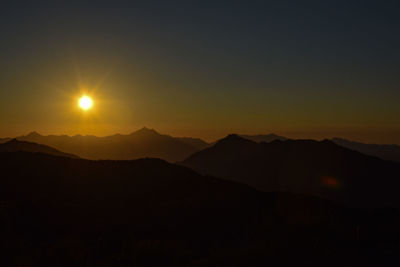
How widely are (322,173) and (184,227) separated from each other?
461 ft

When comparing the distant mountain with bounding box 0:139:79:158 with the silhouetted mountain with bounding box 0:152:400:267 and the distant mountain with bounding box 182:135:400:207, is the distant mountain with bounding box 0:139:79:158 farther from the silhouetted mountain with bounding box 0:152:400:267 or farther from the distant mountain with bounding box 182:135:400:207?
the distant mountain with bounding box 182:135:400:207

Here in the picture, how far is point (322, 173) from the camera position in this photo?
158 m

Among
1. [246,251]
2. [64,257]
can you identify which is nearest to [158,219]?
[64,257]

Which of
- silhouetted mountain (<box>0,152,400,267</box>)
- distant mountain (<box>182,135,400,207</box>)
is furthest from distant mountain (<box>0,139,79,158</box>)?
distant mountain (<box>182,135,400,207</box>)

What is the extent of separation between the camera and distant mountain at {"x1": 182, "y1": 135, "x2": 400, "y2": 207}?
441 ft

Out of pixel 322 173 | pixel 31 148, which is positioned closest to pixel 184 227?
pixel 31 148

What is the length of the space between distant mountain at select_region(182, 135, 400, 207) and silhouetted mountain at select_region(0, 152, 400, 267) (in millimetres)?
99924

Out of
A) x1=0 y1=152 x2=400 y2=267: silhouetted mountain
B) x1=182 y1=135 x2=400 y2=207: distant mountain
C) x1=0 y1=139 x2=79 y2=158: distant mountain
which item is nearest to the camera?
x1=0 y1=152 x2=400 y2=267: silhouetted mountain

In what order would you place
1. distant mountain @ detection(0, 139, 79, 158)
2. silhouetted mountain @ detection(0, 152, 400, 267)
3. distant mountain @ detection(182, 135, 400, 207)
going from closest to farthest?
1. silhouetted mountain @ detection(0, 152, 400, 267)
2. distant mountain @ detection(0, 139, 79, 158)
3. distant mountain @ detection(182, 135, 400, 207)

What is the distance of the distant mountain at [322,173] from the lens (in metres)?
134

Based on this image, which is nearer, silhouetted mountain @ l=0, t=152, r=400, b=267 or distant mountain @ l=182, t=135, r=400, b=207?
silhouetted mountain @ l=0, t=152, r=400, b=267

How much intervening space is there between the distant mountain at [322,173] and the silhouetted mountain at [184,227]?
99.9m

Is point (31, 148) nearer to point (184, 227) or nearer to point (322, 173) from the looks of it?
point (184, 227)

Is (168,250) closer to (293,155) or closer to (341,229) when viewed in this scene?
(341,229)
